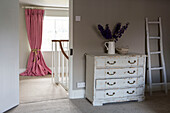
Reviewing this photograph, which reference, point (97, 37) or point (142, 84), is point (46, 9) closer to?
→ point (97, 37)

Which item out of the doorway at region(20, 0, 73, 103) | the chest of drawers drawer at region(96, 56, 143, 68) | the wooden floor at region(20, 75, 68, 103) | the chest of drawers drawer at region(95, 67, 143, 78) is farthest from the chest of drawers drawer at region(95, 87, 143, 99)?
the wooden floor at region(20, 75, 68, 103)

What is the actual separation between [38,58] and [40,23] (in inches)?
44.3

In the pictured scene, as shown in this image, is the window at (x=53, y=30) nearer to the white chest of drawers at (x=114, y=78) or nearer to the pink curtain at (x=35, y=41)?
the pink curtain at (x=35, y=41)

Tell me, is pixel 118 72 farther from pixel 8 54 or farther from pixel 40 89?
pixel 40 89

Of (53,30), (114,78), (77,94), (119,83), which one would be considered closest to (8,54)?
(77,94)

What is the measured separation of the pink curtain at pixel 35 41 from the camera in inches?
262

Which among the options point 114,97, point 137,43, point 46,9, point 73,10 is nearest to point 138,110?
point 114,97

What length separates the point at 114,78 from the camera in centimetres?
379

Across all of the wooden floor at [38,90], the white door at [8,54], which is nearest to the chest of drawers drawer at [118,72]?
the wooden floor at [38,90]

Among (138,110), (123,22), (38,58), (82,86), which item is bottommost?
(138,110)

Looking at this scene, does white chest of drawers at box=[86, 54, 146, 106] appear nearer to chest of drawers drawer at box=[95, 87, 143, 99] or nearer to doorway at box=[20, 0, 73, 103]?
chest of drawers drawer at box=[95, 87, 143, 99]

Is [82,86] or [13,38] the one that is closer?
[13,38]

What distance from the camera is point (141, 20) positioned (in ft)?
14.8

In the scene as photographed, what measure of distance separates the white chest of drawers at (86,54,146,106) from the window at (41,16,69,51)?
3.45m
